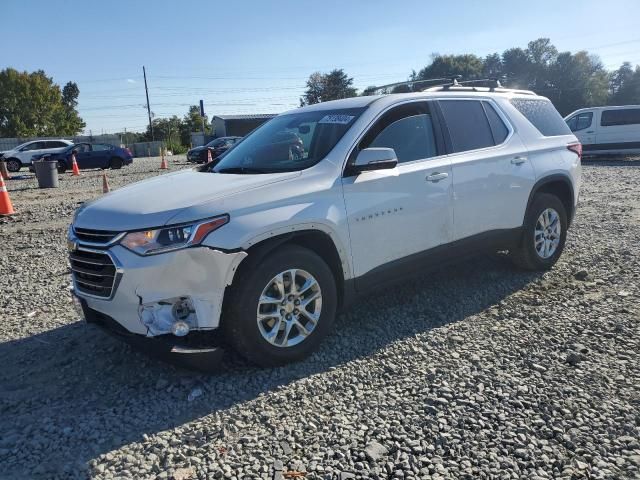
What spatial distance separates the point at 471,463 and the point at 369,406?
2.29ft

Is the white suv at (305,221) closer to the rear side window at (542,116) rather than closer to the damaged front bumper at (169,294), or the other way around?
the damaged front bumper at (169,294)

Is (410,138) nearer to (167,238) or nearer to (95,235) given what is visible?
(167,238)

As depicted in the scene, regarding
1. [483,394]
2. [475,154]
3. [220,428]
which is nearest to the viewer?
[220,428]

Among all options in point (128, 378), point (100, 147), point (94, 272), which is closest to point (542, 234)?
point (128, 378)

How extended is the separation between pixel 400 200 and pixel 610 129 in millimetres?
18937

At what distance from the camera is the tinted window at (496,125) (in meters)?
4.77

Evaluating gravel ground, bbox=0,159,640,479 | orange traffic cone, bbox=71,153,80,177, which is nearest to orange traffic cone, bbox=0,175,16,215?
gravel ground, bbox=0,159,640,479

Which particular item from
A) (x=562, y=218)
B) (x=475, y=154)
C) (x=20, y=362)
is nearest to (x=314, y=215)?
(x=475, y=154)

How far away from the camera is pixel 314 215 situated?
3371 millimetres

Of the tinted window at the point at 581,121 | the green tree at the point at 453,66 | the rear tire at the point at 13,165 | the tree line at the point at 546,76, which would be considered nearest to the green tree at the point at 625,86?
the tree line at the point at 546,76

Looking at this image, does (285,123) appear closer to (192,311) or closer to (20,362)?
(192,311)

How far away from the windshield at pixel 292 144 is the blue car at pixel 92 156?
22340 millimetres

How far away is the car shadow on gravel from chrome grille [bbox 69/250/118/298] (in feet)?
2.16

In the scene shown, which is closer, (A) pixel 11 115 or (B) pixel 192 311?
(B) pixel 192 311
